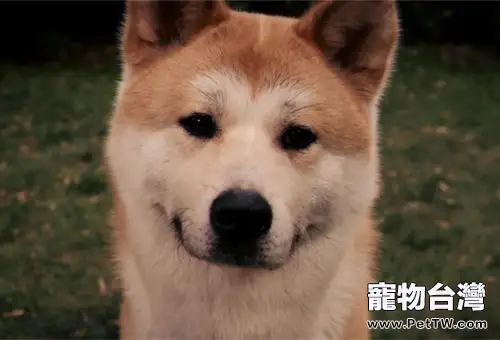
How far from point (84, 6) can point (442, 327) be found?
2987 millimetres

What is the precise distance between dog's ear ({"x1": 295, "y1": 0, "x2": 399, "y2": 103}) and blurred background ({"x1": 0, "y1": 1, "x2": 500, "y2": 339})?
54 centimetres

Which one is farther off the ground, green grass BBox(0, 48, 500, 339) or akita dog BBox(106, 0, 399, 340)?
akita dog BBox(106, 0, 399, 340)

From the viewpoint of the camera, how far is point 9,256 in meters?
2.16

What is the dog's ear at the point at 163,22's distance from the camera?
1184mm

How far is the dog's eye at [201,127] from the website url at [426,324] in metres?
0.58

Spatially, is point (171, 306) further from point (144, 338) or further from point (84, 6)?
point (84, 6)

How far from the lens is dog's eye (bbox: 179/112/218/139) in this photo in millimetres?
1109

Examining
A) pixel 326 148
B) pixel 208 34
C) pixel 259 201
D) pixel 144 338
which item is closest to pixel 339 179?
pixel 326 148

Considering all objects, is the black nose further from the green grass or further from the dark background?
the dark background

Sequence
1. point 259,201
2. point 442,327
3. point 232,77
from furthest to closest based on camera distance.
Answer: point 442,327
point 232,77
point 259,201

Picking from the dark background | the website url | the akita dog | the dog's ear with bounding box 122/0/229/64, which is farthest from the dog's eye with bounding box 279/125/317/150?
the dark background

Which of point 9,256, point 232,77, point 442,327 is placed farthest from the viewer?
point 9,256

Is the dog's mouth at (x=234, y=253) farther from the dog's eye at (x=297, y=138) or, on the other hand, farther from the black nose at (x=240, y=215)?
the dog's eye at (x=297, y=138)

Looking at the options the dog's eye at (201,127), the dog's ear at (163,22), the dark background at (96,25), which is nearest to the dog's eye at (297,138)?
the dog's eye at (201,127)
